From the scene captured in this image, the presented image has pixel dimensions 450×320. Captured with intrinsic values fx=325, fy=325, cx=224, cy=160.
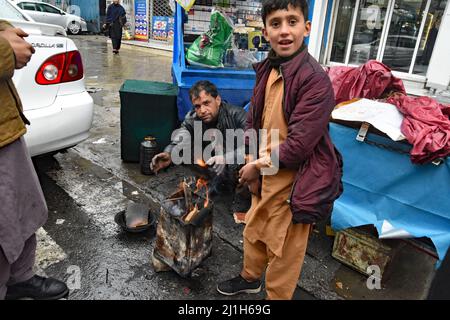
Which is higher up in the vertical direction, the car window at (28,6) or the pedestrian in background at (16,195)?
the car window at (28,6)

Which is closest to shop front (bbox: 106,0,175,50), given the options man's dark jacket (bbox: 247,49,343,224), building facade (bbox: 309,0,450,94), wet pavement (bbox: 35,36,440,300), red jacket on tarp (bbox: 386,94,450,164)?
building facade (bbox: 309,0,450,94)

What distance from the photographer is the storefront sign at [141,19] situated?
580 inches

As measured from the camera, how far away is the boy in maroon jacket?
161 cm

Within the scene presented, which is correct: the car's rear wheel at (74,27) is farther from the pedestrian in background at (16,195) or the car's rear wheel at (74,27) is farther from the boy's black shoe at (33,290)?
the boy's black shoe at (33,290)

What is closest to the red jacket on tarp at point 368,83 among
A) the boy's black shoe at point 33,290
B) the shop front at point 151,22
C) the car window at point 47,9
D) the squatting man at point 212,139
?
the squatting man at point 212,139

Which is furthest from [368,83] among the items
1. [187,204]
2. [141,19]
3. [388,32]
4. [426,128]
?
[141,19]

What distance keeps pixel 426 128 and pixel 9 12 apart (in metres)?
3.70

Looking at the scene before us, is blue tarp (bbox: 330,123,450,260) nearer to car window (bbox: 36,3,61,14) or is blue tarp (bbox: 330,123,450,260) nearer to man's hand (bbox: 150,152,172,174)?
man's hand (bbox: 150,152,172,174)

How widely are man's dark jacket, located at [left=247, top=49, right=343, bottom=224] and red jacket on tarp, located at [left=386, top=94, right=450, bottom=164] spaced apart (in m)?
0.75

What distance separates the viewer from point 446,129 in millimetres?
2205

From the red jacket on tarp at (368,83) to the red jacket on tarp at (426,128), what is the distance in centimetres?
33

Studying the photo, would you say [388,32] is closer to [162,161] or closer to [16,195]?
[162,161]
